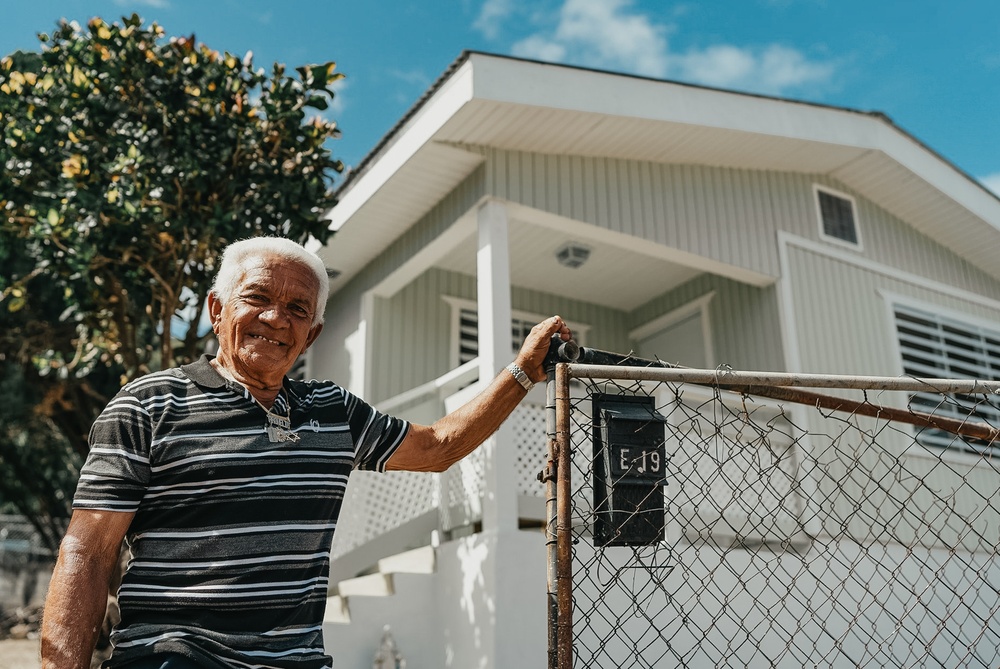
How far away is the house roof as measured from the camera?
6.89 m

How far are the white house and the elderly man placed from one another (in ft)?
13.0

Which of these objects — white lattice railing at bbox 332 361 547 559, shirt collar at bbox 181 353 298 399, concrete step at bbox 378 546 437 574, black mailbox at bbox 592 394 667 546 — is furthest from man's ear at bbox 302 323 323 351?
concrete step at bbox 378 546 437 574

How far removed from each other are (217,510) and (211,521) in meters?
0.03

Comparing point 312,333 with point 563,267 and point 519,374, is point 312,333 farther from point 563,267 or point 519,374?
point 563,267

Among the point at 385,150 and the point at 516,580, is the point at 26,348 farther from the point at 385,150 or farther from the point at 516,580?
the point at 516,580

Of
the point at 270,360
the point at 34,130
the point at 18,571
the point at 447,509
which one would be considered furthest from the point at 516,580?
the point at 18,571

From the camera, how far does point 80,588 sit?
5.83 feet

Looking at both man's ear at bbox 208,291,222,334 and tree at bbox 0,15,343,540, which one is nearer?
man's ear at bbox 208,291,222,334

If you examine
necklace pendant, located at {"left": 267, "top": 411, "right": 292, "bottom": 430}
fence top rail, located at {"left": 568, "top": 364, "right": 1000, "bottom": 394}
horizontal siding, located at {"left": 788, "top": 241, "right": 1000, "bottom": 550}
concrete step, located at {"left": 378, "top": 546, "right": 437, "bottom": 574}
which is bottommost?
concrete step, located at {"left": 378, "top": 546, "right": 437, "bottom": 574}

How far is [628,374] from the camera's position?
2.38 m

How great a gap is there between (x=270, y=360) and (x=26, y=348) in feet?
28.0

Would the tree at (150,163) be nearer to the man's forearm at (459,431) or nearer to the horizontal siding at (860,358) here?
the man's forearm at (459,431)

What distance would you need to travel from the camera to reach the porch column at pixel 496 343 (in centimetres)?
617

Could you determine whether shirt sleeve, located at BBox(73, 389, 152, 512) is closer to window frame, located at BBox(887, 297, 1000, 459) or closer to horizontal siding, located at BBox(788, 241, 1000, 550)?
horizontal siding, located at BBox(788, 241, 1000, 550)
